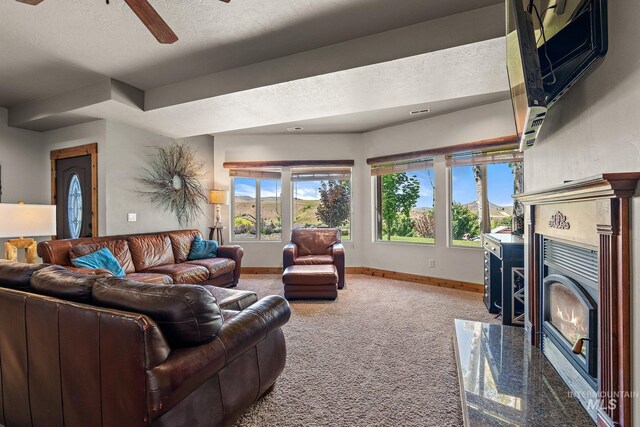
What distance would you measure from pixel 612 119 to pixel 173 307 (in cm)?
200

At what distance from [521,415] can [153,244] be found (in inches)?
166

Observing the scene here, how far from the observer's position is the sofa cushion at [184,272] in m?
3.53

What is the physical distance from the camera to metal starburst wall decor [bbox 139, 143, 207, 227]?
15.0 ft

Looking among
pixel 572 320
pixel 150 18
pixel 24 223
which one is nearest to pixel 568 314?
pixel 572 320

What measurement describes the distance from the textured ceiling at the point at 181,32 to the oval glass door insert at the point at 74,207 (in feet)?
4.86

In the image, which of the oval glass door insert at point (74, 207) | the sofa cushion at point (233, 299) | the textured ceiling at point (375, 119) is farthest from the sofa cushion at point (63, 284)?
the textured ceiling at point (375, 119)

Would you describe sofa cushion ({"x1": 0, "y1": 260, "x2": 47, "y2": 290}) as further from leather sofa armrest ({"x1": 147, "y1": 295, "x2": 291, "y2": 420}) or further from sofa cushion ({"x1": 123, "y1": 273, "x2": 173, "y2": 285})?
sofa cushion ({"x1": 123, "y1": 273, "x2": 173, "y2": 285})

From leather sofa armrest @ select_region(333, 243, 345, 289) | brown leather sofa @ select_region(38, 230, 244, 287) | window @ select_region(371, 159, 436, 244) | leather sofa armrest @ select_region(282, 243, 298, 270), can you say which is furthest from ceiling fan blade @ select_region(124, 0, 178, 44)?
window @ select_region(371, 159, 436, 244)

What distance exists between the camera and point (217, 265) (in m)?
4.08

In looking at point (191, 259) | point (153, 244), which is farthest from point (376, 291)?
point (153, 244)

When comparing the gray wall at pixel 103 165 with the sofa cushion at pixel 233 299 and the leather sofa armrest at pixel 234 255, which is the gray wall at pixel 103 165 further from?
the sofa cushion at pixel 233 299

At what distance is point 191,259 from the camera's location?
4.41 meters

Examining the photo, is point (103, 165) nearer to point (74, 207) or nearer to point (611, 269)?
point (74, 207)

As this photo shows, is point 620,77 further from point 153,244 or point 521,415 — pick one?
point 153,244
